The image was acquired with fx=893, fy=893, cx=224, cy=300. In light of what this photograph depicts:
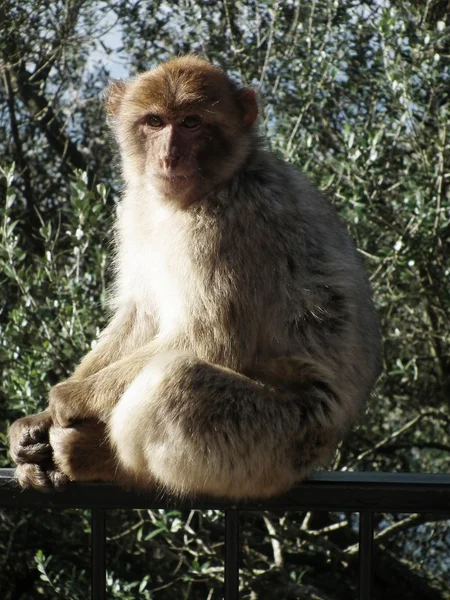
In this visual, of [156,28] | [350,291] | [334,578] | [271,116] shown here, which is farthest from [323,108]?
[334,578]

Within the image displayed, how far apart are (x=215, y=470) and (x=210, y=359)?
1.21 feet

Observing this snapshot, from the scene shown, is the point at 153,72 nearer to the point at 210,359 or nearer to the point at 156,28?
the point at 210,359

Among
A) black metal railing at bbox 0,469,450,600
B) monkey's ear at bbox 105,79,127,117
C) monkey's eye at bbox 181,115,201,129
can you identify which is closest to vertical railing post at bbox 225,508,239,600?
black metal railing at bbox 0,469,450,600

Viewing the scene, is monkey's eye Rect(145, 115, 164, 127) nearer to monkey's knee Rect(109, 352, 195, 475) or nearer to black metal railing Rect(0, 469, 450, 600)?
monkey's knee Rect(109, 352, 195, 475)

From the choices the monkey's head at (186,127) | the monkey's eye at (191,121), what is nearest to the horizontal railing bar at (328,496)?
the monkey's head at (186,127)

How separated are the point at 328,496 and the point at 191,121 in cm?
159

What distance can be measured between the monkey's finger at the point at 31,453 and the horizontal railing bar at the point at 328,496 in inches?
25.0

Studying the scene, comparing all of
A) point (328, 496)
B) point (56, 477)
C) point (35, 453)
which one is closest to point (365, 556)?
point (328, 496)

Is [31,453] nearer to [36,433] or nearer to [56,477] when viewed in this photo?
[36,433]

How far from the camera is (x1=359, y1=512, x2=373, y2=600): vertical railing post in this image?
184cm

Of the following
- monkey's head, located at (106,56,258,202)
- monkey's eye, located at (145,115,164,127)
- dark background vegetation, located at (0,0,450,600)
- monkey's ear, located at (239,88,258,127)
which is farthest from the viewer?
dark background vegetation, located at (0,0,450,600)

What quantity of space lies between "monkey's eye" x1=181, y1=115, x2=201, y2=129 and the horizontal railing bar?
57.4 inches

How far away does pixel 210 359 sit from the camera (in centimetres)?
271

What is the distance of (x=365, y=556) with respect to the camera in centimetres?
183
